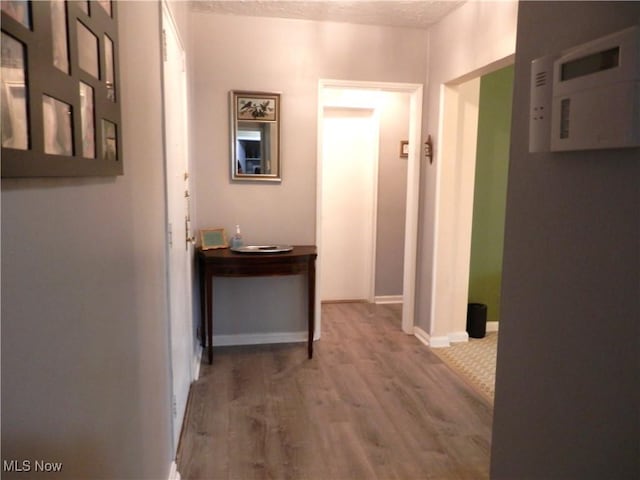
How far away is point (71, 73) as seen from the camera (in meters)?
0.73

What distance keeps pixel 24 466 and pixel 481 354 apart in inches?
128

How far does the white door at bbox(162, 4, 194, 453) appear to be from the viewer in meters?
1.96

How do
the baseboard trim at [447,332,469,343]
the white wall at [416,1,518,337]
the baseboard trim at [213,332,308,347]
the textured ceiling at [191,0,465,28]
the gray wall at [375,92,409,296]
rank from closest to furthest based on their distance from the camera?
the white wall at [416,1,518,337]
the textured ceiling at [191,0,465,28]
the baseboard trim at [213,332,308,347]
the baseboard trim at [447,332,469,343]
the gray wall at [375,92,409,296]

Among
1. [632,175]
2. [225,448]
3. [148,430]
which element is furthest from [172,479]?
[632,175]

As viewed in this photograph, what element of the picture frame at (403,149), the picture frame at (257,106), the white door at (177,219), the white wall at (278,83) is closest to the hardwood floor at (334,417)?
the white door at (177,219)

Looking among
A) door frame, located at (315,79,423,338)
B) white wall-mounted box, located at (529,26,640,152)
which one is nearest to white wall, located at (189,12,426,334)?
door frame, located at (315,79,423,338)

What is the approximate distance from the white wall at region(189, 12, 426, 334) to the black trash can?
146cm

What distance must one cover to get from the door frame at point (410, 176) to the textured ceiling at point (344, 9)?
446 mm

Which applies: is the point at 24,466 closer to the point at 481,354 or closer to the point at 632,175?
the point at 632,175

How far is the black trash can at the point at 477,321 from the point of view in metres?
3.69

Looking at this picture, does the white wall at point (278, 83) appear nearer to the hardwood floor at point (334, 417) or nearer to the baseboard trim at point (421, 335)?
the hardwood floor at point (334, 417)

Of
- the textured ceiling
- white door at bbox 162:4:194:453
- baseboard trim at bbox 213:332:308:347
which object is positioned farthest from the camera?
baseboard trim at bbox 213:332:308:347

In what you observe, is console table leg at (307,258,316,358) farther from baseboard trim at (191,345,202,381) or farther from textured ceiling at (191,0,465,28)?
textured ceiling at (191,0,465,28)

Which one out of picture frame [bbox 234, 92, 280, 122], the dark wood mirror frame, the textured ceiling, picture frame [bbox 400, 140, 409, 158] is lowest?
the dark wood mirror frame
